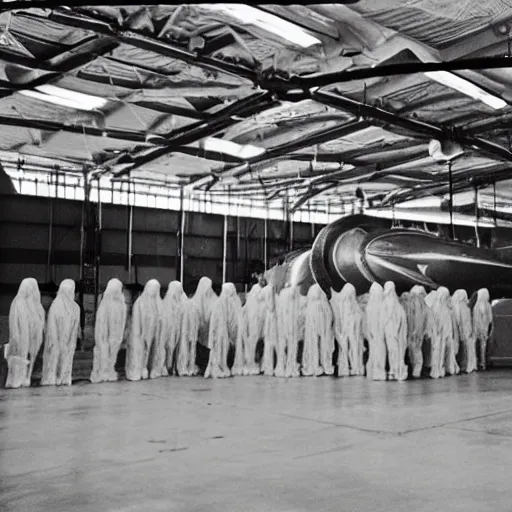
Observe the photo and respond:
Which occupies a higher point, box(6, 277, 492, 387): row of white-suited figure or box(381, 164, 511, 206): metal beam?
box(381, 164, 511, 206): metal beam

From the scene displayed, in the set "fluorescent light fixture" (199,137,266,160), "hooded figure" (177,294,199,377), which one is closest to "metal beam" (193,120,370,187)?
"fluorescent light fixture" (199,137,266,160)

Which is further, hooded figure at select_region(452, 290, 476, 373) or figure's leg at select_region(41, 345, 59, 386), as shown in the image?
hooded figure at select_region(452, 290, 476, 373)

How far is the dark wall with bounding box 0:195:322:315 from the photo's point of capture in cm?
1988

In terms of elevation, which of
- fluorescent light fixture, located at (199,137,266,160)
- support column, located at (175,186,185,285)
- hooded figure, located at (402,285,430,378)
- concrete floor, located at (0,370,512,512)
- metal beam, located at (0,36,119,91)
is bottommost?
concrete floor, located at (0,370,512,512)

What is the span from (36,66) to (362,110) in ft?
17.5

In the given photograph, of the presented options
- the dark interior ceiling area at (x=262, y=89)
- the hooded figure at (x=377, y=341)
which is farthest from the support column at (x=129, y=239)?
the hooded figure at (x=377, y=341)

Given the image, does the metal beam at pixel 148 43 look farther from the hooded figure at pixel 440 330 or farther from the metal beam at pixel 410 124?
the hooded figure at pixel 440 330

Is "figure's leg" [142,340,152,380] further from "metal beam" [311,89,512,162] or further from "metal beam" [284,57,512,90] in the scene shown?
"metal beam" [311,89,512,162]

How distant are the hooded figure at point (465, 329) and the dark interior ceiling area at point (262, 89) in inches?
120

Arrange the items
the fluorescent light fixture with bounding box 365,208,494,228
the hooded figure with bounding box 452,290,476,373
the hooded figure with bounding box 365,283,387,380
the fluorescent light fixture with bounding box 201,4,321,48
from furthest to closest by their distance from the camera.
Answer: the fluorescent light fixture with bounding box 365,208,494,228
the hooded figure with bounding box 452,290,476,373
the hooded figure with bounding box 365,283,387,380
the fluorescent light fixture with bounding box 201,4,321,48

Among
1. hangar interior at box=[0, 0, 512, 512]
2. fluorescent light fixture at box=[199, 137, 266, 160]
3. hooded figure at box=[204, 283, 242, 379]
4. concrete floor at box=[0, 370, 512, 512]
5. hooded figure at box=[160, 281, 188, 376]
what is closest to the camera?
concrete floor at box=[0, 370, 512, 512]

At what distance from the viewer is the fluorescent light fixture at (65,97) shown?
1095cm

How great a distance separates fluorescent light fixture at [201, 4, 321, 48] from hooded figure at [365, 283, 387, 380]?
4332mm

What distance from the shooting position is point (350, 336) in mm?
11773
